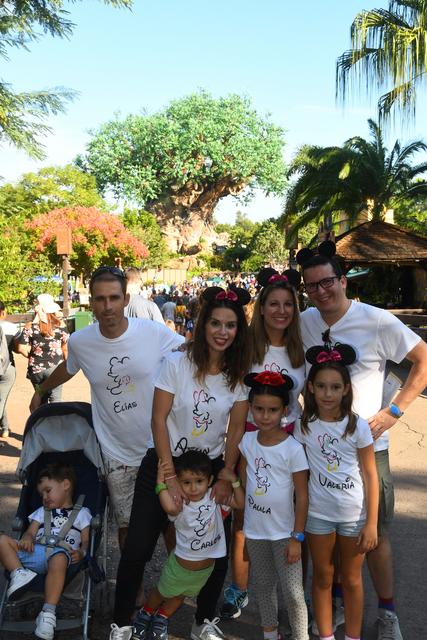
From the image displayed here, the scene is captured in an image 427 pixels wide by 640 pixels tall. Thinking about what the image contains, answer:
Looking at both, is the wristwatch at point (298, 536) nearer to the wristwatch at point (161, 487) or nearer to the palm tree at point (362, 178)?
the wristwatch at point (161, 487)

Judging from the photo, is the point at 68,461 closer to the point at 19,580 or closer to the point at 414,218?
the point at 19,580

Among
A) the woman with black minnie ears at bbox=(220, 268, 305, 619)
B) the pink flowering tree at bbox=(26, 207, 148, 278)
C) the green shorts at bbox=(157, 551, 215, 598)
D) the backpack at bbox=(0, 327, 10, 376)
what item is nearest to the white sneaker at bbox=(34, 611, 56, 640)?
the green shorts at bbox=(157, 551, 215, 598)

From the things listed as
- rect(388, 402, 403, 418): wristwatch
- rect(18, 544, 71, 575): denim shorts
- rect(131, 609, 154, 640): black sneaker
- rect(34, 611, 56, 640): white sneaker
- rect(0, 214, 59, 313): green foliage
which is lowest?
rect(131, 609, 154, 640): black sneaker

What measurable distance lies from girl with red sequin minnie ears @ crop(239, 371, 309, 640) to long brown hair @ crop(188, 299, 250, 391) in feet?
0.26

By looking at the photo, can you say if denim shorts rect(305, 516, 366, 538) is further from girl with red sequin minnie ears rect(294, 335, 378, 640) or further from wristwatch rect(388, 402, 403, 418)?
wristwatch rect(388, 402, 403, 418)

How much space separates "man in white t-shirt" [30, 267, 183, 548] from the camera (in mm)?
3363

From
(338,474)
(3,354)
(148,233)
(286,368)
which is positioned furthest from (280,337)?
(148,233)

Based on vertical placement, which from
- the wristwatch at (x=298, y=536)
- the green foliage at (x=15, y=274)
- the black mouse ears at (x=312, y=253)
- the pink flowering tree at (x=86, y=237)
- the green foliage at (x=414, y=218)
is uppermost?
the green foliage at (x=414, y=218)

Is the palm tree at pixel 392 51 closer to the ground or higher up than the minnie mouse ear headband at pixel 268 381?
higher up

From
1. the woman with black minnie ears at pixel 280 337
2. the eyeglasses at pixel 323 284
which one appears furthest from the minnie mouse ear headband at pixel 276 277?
the eyeglasses at pixel 323 284

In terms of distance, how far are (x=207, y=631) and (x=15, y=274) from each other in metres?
13.9

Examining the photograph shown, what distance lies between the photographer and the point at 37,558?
3201mm

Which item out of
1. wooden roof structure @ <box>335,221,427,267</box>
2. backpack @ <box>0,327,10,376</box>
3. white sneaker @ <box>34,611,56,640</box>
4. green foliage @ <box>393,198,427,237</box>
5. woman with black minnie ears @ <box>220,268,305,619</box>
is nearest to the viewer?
white sneaker @ <box>34,611,56,640</box>

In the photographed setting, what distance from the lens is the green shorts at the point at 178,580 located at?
120 inches
